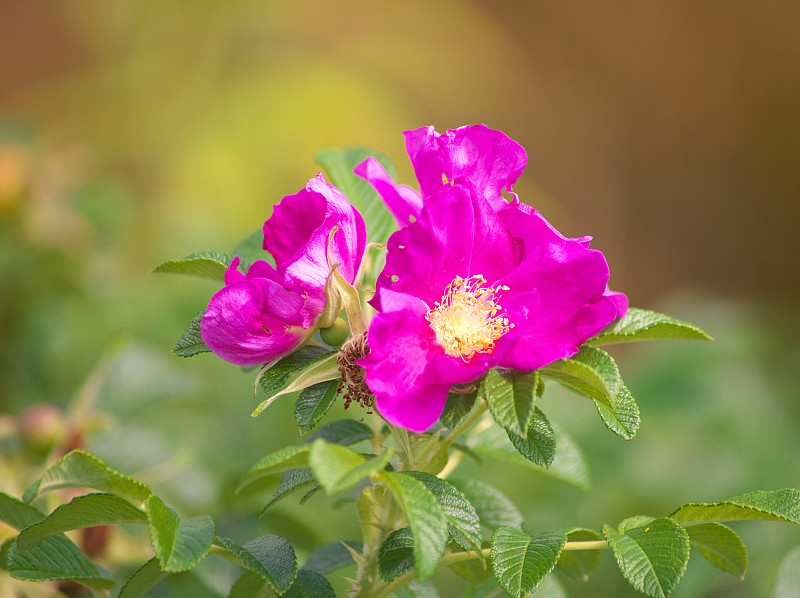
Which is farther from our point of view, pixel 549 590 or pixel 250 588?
pixel 549 590

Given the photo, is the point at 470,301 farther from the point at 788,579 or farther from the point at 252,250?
the point at 788,579

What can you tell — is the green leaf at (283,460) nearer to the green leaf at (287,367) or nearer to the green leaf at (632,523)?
the green leaf at (287,367)

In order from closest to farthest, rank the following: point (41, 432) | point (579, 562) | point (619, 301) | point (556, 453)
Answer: point (619, 301) → point (579, 562) → point (556, 453) → point (41, 432)

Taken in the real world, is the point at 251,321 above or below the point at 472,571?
above

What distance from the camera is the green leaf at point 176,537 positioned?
0.59 m

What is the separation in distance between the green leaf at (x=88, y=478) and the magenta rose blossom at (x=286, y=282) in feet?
0.40

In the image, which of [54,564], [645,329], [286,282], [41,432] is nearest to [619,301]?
[645,329]

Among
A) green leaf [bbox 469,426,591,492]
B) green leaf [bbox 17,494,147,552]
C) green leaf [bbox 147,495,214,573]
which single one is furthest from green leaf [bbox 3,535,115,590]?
green leaf [bbox 469,426,591,492]

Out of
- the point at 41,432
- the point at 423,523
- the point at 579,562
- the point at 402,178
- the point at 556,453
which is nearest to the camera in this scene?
the point at 423,523

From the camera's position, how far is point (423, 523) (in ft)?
1.84

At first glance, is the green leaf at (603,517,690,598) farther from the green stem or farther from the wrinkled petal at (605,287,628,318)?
the wrinkled petal at (605,287,628,318)

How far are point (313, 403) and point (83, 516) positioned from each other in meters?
0.19

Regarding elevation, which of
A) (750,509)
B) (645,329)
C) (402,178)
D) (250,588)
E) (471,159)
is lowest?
(402,178)

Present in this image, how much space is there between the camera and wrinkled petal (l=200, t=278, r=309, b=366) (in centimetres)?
64
